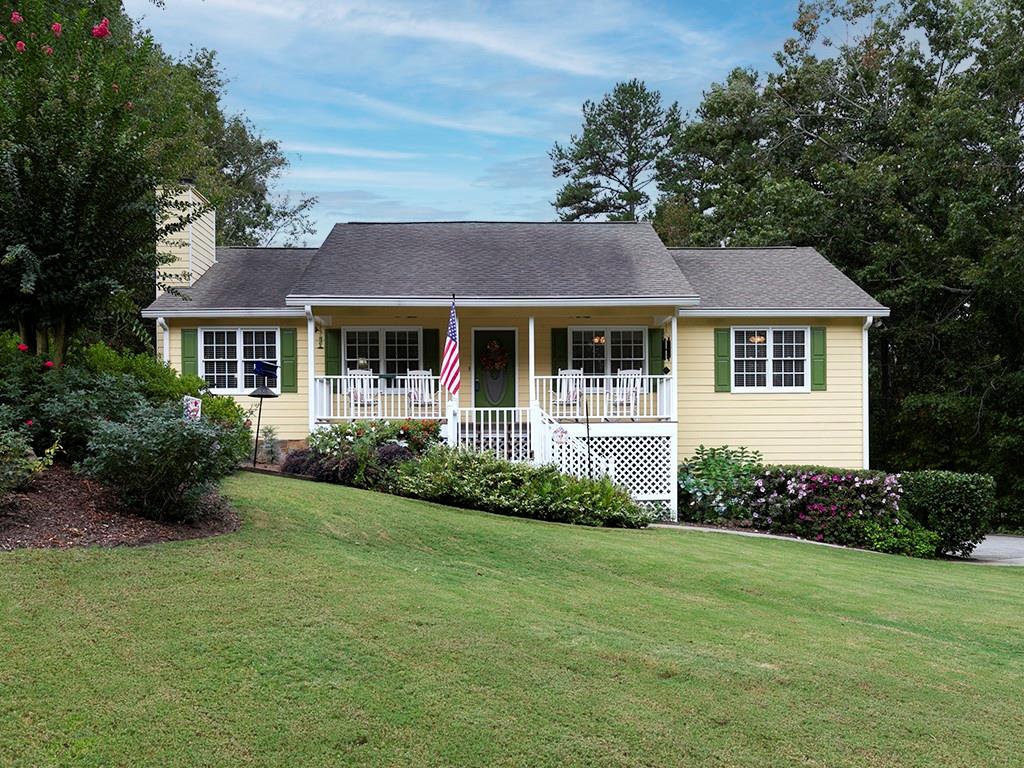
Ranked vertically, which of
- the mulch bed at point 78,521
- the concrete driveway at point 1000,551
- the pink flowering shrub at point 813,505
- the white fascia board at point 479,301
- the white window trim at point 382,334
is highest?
the white fascia board at point 479,301

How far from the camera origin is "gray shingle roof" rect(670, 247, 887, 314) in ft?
54.1

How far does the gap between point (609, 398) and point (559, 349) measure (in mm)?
2592

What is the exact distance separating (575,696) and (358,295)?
37.6 ft

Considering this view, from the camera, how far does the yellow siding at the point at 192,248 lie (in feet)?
58.1

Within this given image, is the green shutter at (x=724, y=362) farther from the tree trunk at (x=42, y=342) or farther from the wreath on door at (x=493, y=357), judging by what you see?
the tree trunk at (x=42, y=342)

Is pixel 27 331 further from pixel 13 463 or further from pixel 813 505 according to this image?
pixel 813 505

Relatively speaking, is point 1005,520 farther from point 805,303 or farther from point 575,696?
point 575,696

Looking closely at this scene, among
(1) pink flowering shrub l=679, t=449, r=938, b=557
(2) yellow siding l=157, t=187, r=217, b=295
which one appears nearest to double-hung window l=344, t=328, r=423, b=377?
(2) yellow siding l=157, t=187, r=217, b=295

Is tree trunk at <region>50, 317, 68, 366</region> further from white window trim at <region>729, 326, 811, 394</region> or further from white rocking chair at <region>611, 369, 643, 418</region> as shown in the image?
white window trim at <region>729, 326, 811, 394</region>

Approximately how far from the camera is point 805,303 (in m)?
16.4

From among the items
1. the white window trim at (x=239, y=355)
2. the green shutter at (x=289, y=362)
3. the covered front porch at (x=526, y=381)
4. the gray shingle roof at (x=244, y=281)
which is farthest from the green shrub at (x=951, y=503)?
the gray shingle roof at (x=244, y=281)

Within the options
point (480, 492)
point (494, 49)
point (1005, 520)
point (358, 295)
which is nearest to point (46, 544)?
point (480, 492)

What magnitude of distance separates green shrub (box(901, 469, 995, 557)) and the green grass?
551 cm

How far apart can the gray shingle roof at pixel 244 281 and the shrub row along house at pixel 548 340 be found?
7 centimetres
